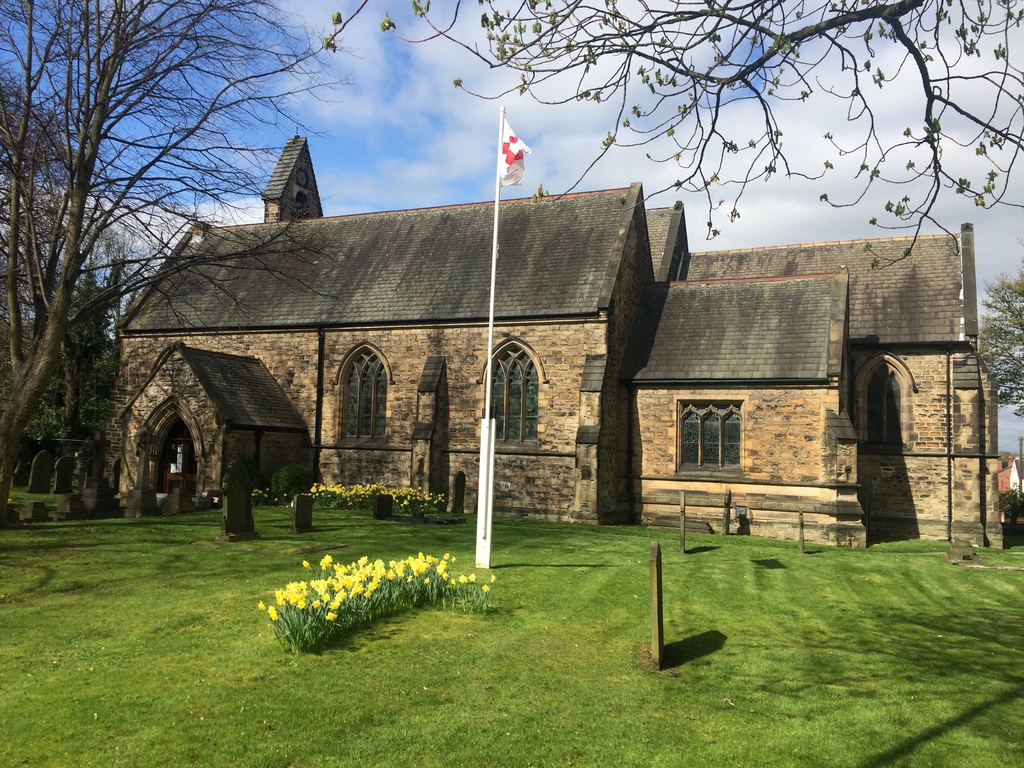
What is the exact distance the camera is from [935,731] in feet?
23.4

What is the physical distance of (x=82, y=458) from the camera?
30.6m

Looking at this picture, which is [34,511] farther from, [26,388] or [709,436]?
[709,436]

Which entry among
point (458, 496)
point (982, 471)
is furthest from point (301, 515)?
point (982, 471)

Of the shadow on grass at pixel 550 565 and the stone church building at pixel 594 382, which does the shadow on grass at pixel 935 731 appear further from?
the stone church building at pixel 594 382

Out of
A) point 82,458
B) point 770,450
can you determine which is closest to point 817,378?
point 770,450

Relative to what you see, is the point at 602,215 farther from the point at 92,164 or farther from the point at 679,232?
the point at 92,164

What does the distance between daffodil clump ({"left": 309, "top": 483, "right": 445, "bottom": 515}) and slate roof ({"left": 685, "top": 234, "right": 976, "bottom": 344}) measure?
44.4 feet

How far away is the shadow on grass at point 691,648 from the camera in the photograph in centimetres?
896

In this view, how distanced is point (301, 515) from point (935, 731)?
1300cm

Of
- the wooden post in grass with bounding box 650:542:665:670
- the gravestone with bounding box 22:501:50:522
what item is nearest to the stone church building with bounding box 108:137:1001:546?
the gravestone with bounding box 22:501:50:522

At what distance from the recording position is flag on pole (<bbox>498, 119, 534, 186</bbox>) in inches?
575

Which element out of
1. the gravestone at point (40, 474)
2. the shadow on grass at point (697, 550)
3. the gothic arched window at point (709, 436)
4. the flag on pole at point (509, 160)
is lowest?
the shadow on grass at point (697, 550)

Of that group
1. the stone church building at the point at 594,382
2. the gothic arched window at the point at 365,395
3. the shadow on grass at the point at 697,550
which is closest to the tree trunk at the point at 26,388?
the stone church building at the point at 594,382

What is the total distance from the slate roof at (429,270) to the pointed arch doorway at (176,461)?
4.12 meters
